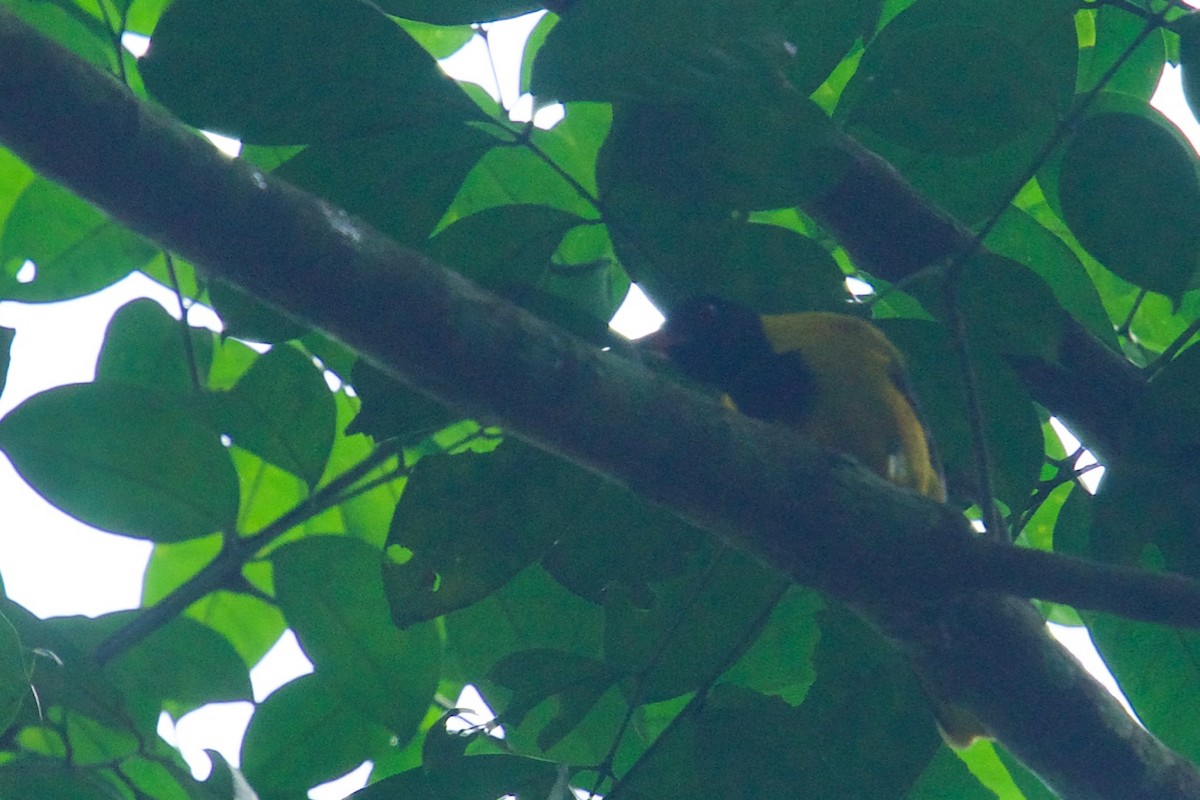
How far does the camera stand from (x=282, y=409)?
1.76 metres

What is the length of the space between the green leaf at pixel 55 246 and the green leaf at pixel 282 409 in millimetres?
319

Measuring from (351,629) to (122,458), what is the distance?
0.39 m

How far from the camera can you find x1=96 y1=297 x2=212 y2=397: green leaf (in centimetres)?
185

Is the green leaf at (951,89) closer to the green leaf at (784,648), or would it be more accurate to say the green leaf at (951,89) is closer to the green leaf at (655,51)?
the green leaf at (655,51)

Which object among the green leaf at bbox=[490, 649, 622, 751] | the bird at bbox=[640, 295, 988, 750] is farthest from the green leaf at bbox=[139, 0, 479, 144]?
the bird at bbox=[640, 295, 988, 750]

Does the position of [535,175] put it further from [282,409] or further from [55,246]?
[55,246]

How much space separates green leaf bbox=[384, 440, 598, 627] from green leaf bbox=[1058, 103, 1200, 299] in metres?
0.68

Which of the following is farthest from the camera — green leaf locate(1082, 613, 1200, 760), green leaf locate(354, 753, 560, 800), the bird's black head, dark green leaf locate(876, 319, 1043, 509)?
the bird's black head

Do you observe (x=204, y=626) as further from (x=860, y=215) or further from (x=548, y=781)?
(x=860, y=215)

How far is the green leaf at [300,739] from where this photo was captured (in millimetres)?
1821

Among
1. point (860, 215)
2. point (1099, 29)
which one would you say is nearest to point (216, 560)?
point (860, 215)

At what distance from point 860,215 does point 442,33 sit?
2.38ft

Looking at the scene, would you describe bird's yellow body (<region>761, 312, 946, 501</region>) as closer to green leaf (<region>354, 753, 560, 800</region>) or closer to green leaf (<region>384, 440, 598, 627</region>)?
green leaf (<region>384, 440, 598, 627</region>)

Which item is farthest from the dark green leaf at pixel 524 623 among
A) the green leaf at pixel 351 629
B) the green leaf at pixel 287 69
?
the green leaf at pixel 287 69
